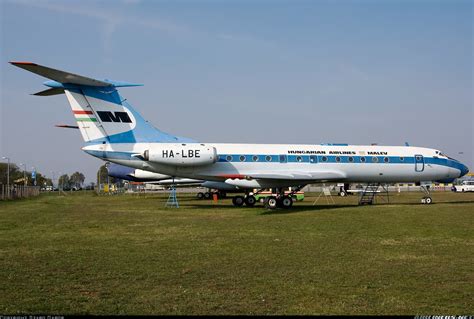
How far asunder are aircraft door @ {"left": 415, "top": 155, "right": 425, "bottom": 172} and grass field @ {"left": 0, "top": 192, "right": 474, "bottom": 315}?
620 inches

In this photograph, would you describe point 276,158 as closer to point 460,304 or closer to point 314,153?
point 314,153

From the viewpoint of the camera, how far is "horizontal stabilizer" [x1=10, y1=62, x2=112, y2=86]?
19.6 meters

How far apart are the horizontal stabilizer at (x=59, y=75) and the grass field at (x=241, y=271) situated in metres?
7.18

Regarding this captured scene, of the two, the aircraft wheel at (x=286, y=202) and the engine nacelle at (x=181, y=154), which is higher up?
the engine nacelle at (x=181, y=154)

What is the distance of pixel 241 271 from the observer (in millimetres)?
8672

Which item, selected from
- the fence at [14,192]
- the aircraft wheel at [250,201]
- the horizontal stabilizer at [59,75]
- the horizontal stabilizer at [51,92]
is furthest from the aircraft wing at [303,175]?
the fence at [14,192]


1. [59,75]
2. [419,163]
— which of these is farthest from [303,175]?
[59,75]

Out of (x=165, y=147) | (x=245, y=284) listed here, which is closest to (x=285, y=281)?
(x=245, y=284)

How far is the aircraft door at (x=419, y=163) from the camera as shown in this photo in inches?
1198

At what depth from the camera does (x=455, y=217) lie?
739 inches

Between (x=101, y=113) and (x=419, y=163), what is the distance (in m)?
18.4

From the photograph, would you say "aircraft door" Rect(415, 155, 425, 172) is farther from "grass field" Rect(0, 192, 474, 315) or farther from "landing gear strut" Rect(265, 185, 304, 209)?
"grass field" Rect(0, 192, 474, 315)

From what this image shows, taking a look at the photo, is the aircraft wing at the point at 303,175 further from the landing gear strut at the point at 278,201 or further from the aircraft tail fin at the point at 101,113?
the aircraft tail fin at the point at 101,113

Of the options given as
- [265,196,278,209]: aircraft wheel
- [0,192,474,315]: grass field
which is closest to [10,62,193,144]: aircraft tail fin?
[265,196,278,209]: aircraft wheel
